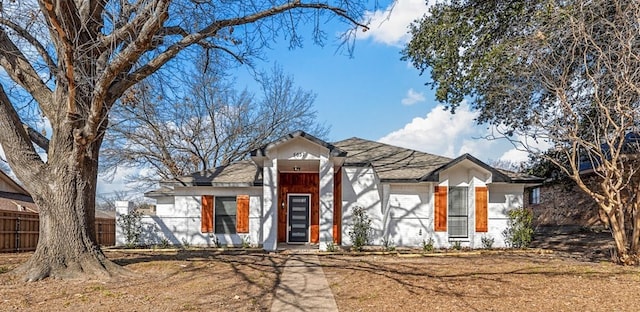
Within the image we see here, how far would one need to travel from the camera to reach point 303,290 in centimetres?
737

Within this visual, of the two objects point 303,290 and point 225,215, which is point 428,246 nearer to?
point 225,215

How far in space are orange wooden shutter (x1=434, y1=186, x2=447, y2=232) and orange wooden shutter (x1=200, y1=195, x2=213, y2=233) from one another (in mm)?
7769

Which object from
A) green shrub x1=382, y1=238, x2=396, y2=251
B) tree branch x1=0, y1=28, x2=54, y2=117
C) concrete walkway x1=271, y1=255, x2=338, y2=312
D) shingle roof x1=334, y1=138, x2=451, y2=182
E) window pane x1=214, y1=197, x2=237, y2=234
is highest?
tree branch x1=0, y1=28, x2=54, y2=117

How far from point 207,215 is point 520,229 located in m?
10.5

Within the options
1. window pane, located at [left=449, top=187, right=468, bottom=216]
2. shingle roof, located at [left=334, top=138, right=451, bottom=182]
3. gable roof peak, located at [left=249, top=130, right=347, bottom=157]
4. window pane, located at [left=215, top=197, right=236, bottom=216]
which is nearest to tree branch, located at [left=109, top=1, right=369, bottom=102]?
gable roof peak, located at [left=249, top=130, right=347, bottom=157]

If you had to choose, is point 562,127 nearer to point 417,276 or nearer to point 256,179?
point 417,276

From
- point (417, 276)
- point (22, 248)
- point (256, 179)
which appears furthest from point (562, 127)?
point (22, 248)

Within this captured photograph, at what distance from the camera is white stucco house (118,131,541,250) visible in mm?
14453

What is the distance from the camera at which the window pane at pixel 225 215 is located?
50.5 feet

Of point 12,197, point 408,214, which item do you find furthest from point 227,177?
point 12,197

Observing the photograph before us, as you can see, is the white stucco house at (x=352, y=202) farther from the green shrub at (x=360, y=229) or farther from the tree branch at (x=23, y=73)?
the tree branch at (x=23, y=73)

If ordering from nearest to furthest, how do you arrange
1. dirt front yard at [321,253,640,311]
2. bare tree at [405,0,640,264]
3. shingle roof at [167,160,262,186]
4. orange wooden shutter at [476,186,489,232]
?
1. dirt front yard at [321,253,640,311]
2. bare tree at [405,0,640,264]
3. orange wooden shutter at [476,186,489,232]
4. shingle roof at [167,160,262,186]

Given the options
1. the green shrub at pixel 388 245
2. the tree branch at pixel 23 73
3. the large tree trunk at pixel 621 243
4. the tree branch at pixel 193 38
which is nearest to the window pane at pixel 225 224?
the green shrub at pixel 388 245

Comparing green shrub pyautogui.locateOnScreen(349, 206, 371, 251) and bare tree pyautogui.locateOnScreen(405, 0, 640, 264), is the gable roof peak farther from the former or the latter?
bare tree pyautogui.locateOnScreen(405, 0, 640, 264)
